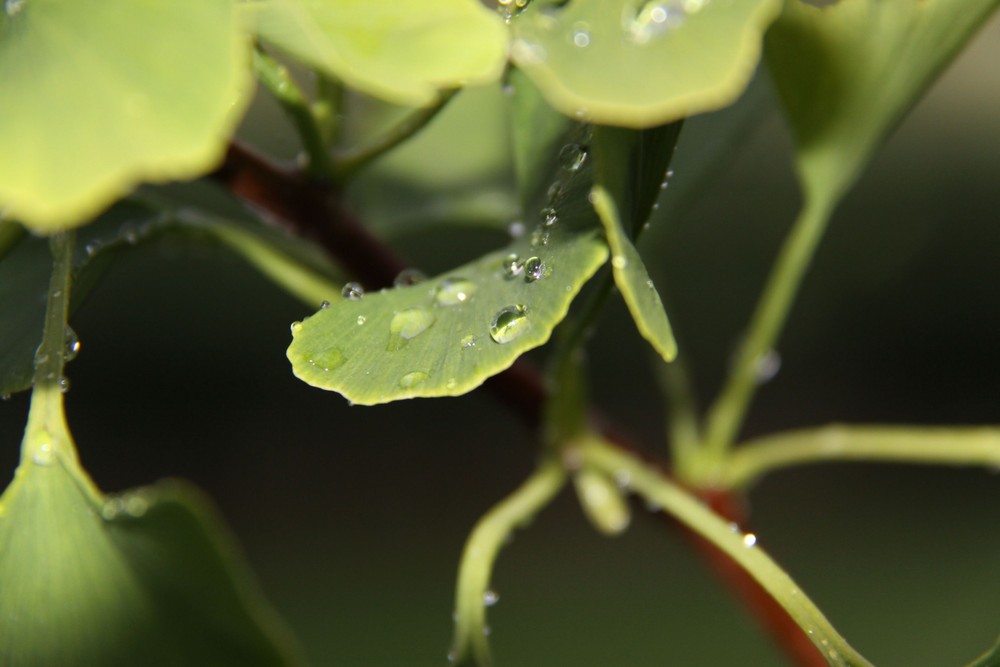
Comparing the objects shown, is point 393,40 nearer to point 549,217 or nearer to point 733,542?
point 549,217

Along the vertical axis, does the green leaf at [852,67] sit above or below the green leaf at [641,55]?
above

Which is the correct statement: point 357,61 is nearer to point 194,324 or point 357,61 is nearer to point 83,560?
point 83,560

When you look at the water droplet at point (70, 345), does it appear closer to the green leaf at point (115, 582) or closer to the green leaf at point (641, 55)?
the green leaf at point (115, 582)

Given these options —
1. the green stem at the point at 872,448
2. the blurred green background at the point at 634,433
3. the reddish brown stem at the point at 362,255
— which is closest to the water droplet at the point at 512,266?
the reddish brown stem at the point at 362,255

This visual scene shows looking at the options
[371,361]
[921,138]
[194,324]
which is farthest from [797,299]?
[371,361]

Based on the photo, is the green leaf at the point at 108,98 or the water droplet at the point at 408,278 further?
the water droplet at the point at 408,278

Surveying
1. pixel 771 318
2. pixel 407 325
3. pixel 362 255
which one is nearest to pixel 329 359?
pixel 407 325
